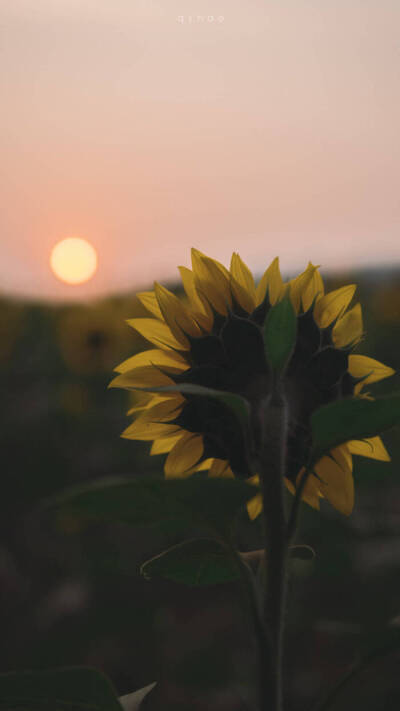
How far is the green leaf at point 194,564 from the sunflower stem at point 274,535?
3cm

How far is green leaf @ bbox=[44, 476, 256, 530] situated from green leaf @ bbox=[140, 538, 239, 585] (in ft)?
0.23

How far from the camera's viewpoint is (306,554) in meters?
0.40

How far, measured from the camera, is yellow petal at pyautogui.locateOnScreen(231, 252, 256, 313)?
485 mm

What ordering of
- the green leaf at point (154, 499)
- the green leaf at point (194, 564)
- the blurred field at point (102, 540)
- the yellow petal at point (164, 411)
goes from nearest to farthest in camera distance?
the green leaf at point (154, 499) < the green leaf at point (194, 564) < the yellow petal at point (164, 411) < the blurred field at point (102, 540)

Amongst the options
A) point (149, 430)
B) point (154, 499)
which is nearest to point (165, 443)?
point (149, 430)

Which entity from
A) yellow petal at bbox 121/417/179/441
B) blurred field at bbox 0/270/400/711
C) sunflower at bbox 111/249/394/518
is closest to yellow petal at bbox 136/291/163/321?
sunflower at bbox 111/249/394/518

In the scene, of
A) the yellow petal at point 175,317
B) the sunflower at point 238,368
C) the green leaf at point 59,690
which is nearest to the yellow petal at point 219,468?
the sunflower at point 238,368

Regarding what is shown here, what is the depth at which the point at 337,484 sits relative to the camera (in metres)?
0.46

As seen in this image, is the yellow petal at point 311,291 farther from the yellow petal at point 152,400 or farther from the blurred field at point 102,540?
the blurred field at point 102,540

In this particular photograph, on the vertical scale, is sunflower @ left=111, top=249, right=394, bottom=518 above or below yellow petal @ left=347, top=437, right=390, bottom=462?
above

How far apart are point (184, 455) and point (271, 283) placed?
148 millimetres

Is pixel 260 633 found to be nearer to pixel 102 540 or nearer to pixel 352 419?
pixel 352 419

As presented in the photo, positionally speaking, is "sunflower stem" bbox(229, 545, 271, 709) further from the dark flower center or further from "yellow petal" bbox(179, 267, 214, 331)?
"yellow petal" bbox(179, 267, 214, 331)

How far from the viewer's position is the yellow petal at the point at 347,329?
1.56 ft
